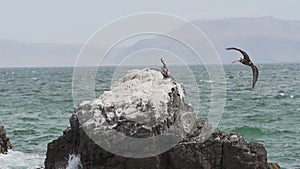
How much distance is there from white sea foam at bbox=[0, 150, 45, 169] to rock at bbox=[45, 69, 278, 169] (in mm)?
6507

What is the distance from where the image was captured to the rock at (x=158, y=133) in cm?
1766

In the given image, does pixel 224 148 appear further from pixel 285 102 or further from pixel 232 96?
pixel 232 96

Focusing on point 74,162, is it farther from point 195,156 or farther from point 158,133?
point 195,156

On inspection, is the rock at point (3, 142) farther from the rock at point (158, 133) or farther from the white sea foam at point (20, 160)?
the rock at point (158, 133)

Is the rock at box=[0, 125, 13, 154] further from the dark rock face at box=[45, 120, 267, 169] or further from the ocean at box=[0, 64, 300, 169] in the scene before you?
the dark rock face at box=[45, 120, 267, 169]

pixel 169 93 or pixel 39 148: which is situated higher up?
pixel 169 93

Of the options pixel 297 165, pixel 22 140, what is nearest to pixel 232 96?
pixel 22 140

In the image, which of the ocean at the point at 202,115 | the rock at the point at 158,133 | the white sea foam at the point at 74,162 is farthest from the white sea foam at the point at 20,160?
the rock at the point at 158,133

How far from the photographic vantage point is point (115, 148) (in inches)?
693

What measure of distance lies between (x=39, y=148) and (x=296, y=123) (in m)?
15.8

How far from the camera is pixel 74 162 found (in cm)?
1859

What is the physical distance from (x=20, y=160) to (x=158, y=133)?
9.69 meters

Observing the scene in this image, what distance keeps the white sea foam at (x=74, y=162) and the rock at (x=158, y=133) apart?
16cm

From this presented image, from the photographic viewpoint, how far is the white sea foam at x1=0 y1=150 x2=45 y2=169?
24500mm
